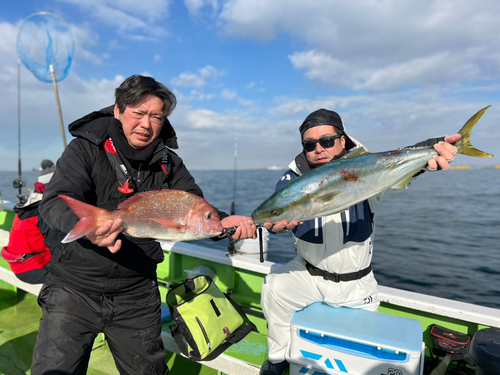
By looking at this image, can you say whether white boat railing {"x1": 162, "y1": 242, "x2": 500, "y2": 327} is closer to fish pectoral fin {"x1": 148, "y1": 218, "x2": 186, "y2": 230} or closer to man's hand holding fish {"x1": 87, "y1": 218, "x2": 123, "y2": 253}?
fish pectoral fin {"x1": 148, "y1": 218, "x2": 186, "y2": 230}

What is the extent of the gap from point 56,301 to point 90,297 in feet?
0.81

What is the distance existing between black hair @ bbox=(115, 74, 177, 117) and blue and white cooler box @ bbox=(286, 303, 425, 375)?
2.24 metres

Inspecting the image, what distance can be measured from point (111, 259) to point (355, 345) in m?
2.08

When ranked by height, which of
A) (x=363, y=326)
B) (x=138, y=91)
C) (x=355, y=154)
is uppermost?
(x=138, y=91)

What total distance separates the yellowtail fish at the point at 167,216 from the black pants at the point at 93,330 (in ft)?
2.88

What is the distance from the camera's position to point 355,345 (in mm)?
2588

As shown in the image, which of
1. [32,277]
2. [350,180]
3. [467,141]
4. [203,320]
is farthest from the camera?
[32,277]

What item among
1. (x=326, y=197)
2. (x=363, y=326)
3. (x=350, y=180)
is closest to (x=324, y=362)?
(x=363, y=326)

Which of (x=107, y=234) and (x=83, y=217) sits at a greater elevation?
(x=83, y=217)

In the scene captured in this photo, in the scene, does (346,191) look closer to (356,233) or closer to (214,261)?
(356,233)

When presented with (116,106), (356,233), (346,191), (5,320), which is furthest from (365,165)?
(5,320)

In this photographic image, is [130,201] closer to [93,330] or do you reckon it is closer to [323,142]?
[93,330]

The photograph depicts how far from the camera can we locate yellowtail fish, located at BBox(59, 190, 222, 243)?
2.09m

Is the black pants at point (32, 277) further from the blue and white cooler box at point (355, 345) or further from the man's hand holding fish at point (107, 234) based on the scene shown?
the blue and white cooler box at point (355, 345)
